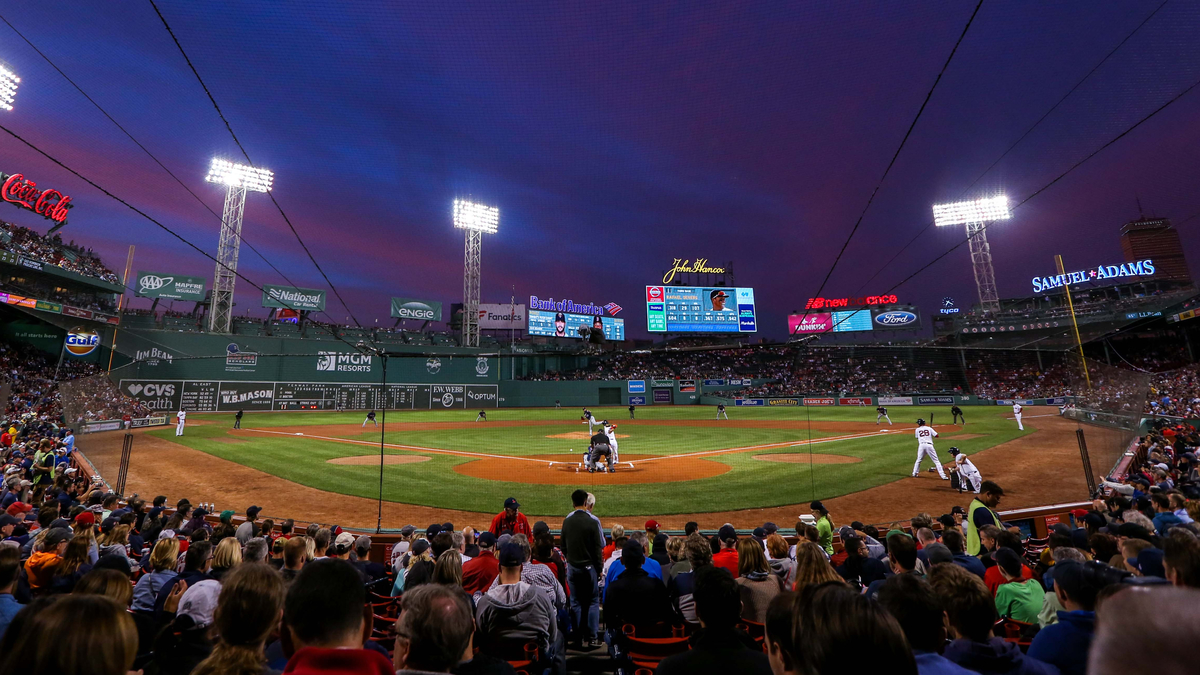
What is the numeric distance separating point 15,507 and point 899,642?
547 inches

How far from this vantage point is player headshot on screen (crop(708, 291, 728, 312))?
6339 centimetres

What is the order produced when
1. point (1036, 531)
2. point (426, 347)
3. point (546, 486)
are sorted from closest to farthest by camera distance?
point (1036, 531), point (546, 486), point (426, 347)

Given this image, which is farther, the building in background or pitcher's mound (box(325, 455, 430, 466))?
the building in background

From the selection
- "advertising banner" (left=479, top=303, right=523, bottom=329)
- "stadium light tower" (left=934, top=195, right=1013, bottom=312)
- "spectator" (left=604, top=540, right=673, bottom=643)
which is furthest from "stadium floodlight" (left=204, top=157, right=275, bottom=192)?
"stadium light tower" (left=934, top=195, right=1013, bottom=312)

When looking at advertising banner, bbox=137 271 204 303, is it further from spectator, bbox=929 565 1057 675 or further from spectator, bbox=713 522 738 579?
spectator, bbox=929 565 1057 675

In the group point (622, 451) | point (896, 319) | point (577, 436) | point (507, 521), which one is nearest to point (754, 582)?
point (507, 521)

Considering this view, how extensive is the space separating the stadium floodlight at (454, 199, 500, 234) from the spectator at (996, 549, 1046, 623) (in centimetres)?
5542

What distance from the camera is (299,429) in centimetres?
3369

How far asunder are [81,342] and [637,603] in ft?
177

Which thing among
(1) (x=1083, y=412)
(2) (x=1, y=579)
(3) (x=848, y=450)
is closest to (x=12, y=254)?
(2) (x=1, y=579)

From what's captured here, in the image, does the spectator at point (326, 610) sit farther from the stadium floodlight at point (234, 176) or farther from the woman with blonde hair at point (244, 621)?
the stadium floodlight at point (234, 176)

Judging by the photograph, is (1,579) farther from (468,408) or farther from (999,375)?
(999,375)

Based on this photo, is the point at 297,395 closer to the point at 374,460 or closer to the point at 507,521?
the point at 374,460

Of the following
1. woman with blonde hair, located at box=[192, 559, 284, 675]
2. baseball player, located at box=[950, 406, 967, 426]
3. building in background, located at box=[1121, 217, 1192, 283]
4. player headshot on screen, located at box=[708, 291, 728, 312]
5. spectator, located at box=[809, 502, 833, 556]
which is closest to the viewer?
woman with blonde hair, located at box=[192, 559, 284, 675]
